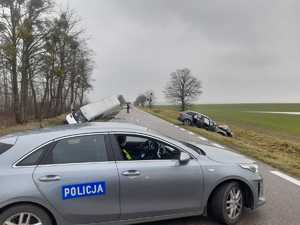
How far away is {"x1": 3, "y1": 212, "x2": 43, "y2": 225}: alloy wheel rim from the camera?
3.47m

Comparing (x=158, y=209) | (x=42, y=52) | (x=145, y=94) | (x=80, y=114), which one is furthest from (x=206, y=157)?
(x=145, y=94)

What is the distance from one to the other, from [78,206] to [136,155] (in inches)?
42.6

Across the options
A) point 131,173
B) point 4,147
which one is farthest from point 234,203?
point 4,147

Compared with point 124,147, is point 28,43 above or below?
above

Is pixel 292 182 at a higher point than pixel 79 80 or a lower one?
lower

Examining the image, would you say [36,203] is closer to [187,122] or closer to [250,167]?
[250,167]

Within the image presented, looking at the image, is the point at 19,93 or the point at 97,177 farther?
the point at 19,93

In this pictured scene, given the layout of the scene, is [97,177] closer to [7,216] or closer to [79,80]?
[7,216]

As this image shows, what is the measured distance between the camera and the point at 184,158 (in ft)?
13.8

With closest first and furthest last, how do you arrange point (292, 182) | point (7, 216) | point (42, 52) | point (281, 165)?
point (7, 216)
point (292, 182)
point (281, 165)
point (42, 52)

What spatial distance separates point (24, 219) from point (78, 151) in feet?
3.25

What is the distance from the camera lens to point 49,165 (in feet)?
12.1

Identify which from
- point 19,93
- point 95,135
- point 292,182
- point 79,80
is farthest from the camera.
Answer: point 79,80

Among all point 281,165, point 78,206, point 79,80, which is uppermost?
point 79,80
